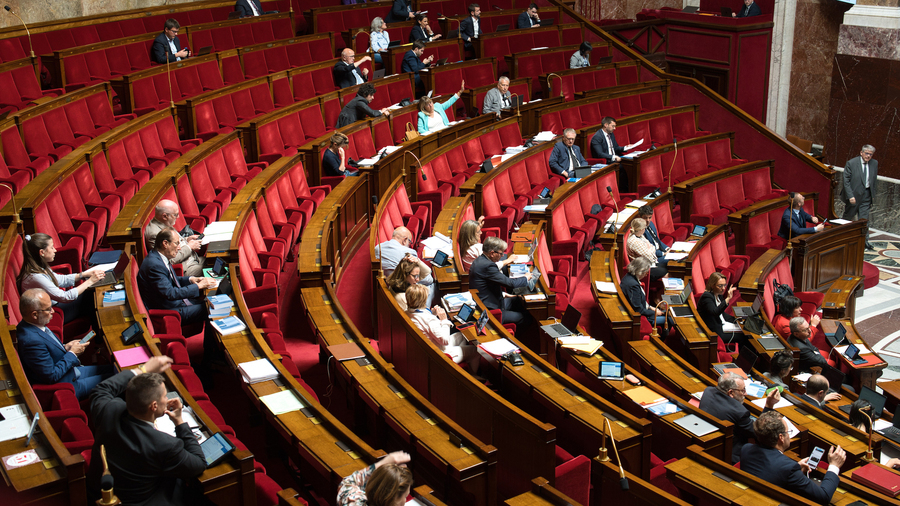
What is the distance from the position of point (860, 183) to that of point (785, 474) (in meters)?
3.92

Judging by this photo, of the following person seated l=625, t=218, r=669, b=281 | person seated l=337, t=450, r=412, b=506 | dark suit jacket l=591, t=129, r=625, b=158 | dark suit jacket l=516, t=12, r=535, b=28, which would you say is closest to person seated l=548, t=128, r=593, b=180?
dark suit jacket l=591, t=129, r=625, b=158

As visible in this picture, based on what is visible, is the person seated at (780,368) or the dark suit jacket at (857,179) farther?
the dark suit jacket at (857,179)

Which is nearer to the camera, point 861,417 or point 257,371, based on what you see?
point 257,371

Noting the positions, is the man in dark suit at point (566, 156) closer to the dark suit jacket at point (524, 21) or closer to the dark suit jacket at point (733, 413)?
the dark suit jacket at point (524, 21)

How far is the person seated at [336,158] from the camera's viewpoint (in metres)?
3.70

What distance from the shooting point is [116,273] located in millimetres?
2371

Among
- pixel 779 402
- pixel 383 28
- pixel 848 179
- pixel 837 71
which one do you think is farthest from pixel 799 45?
pixel 779 402

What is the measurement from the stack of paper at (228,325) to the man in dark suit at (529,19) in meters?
4.44

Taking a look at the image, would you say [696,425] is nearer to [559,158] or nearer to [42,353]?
[42,353]

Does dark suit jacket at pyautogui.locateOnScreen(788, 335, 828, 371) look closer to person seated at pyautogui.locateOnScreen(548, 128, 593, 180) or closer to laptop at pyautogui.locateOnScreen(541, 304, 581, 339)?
laptop at pyautogui.locateOnScreen(541, 304, 581, 339)

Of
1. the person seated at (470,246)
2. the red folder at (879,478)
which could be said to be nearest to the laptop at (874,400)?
the red folder at (879,478)

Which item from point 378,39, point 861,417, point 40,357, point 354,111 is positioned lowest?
point 861,417

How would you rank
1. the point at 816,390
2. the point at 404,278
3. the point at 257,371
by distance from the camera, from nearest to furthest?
the point at 257,371 < the point at 404,278 < the point at 816,390

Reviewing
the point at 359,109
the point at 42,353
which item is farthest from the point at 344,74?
the point at 42,353
